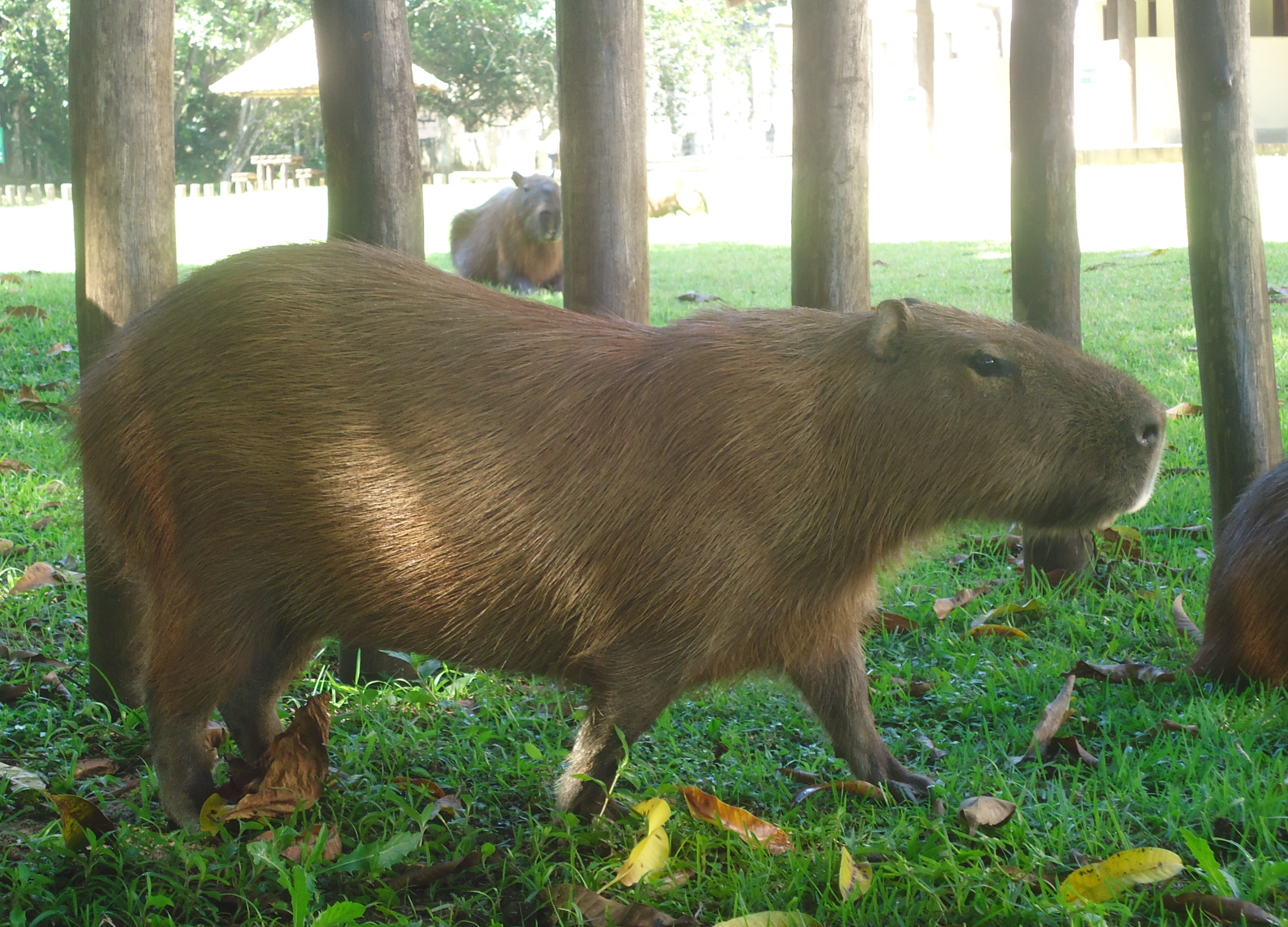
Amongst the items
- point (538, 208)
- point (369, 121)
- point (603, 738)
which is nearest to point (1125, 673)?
point (603, 738)

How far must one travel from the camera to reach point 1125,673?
10.2 feet

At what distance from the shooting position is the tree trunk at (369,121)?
121 inches

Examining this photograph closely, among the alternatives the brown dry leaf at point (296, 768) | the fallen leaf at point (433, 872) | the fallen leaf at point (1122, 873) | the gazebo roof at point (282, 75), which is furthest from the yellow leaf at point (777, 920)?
the gazebo roof at point (282, 75)

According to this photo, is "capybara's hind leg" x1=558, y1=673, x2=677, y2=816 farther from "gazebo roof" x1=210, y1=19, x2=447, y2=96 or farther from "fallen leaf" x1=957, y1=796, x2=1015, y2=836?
"gazebo roof" x1=210, y1=19, x2=447, y2=96

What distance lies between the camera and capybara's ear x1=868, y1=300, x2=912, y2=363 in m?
2.37

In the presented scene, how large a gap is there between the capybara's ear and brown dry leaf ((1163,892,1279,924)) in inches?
41.7

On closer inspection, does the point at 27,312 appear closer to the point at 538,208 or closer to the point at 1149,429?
the point at 538,208

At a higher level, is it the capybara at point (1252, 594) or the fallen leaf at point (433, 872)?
the capybara at point (1252, 594)

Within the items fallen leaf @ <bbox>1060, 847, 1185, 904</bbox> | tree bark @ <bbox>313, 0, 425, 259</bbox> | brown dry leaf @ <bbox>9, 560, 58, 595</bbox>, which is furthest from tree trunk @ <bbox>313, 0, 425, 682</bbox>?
fallen leaf @ <bbox>1060, 847, 1185, 904</bbox>

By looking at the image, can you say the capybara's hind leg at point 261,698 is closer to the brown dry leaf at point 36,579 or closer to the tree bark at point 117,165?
the tree bark at point 117,165

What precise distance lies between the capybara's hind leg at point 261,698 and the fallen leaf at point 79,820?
14.4 inches

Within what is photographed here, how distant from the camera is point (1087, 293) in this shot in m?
7.86

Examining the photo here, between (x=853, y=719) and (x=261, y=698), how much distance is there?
1.32 m

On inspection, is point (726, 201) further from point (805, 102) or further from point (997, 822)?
point (997, 822)
